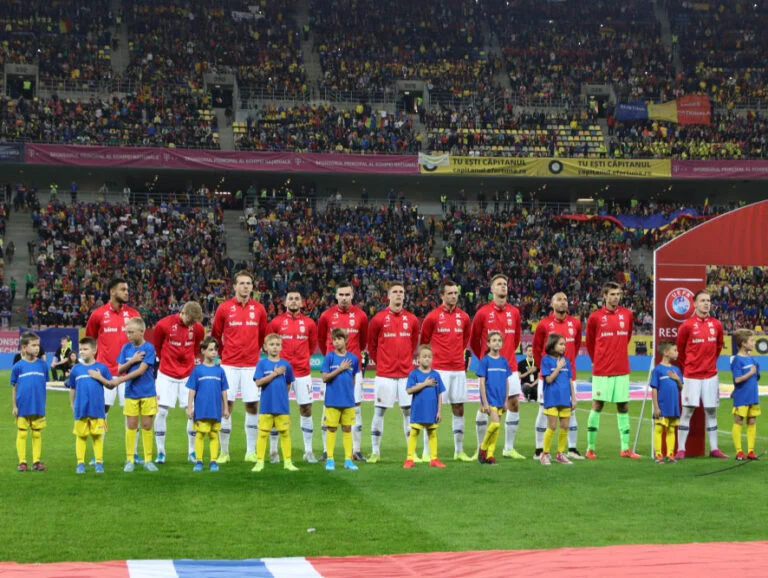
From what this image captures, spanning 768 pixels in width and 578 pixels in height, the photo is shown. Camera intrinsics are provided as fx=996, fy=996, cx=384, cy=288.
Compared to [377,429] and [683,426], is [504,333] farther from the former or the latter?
[683,426]

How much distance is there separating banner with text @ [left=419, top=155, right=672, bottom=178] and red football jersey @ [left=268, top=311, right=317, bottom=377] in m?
36.9

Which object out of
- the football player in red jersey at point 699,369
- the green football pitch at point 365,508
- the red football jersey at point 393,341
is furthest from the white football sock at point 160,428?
the football player in red jersey at point 699,369

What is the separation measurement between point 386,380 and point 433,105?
43388mm

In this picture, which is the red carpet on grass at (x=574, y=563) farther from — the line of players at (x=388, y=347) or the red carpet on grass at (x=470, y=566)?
the line of players at (x=388, y=347)

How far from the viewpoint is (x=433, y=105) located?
181 feet

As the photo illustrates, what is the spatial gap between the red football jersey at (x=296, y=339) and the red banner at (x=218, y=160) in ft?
117

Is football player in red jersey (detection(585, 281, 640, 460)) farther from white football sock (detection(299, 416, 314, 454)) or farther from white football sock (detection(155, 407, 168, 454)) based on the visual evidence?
white football sock (detection(155, 407, 168, 454))

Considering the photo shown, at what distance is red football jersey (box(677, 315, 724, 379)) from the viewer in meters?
14.0

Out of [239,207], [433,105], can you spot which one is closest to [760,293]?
[433,105]

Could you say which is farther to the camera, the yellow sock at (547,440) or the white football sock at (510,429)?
the white football sock at (510,429)

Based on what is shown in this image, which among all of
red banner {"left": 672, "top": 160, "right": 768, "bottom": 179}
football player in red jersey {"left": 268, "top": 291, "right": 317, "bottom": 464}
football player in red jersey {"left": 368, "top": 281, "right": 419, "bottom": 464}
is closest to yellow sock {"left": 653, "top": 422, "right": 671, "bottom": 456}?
football player in red jersey {"left": 368, "top": 281, "right": 419, "bottom": 464}

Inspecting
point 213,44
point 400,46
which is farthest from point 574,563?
point 400,46

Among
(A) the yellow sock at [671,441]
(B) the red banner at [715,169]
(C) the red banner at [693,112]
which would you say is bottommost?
(A) the yellow sock at [671,441]

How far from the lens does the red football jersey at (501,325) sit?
13859 millimetres
